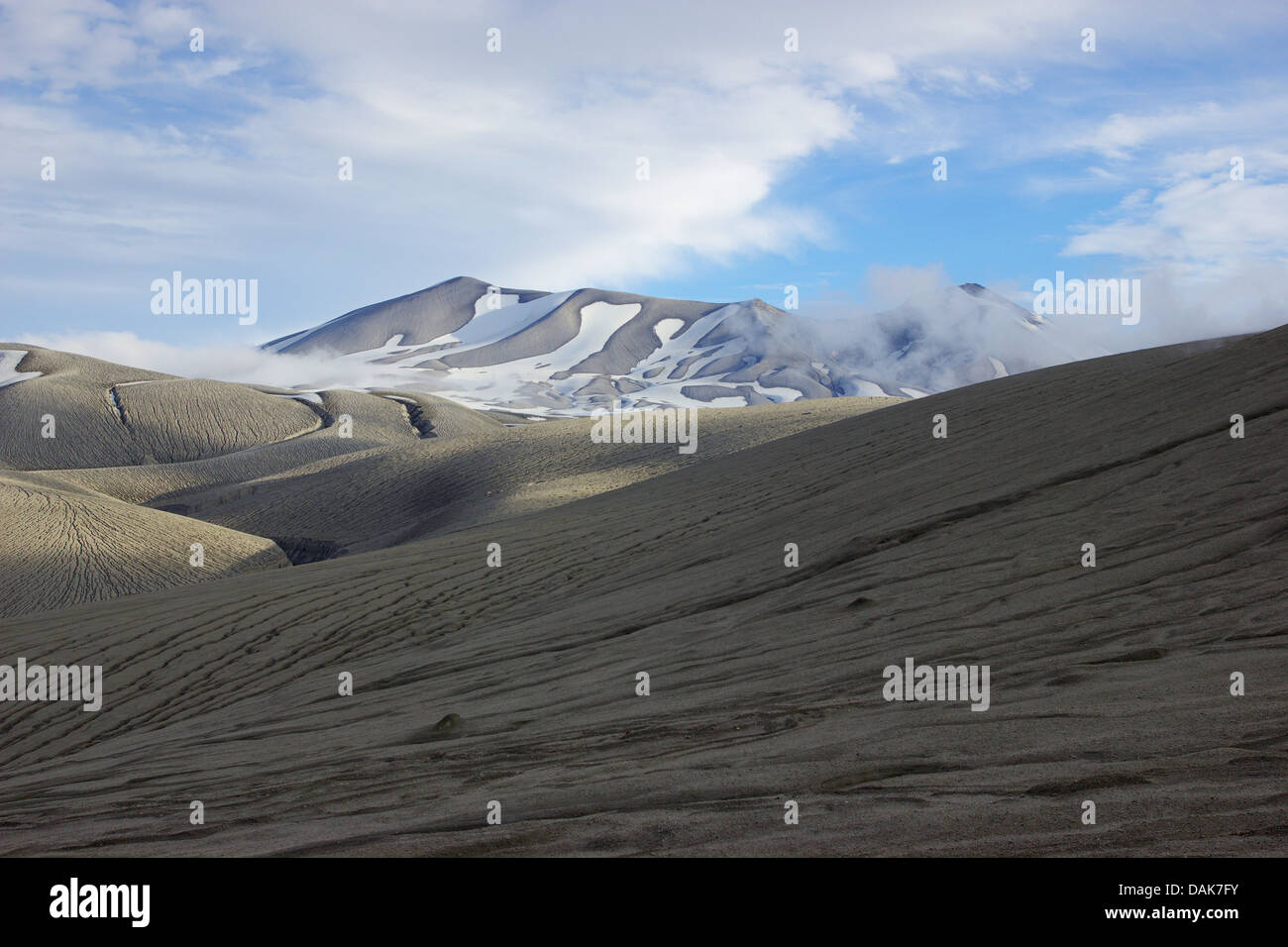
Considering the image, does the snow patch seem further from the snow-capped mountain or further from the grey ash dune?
the snow-capped mountain

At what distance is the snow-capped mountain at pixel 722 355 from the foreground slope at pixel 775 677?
115 m

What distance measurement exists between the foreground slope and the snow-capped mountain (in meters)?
115

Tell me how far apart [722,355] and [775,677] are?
6440 inches

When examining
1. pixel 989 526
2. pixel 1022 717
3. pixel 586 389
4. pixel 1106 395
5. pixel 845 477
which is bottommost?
pixel 1022 717

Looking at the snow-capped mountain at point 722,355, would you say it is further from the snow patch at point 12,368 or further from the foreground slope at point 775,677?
the foreground slope at point 775,677

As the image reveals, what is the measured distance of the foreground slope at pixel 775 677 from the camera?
10.7 feet

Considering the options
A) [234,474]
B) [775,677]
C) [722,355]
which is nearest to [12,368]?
[234,474]

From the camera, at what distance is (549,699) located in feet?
18.4

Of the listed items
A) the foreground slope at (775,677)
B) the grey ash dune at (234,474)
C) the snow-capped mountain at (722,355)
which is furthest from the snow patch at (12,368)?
the foreground slope at (775,677)

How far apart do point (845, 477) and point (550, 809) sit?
8875mm

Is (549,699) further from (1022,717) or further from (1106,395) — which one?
(1106,395)

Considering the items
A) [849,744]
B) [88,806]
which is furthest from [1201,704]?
[88,806]

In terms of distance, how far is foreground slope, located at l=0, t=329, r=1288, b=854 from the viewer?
3260 mm
